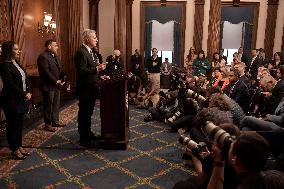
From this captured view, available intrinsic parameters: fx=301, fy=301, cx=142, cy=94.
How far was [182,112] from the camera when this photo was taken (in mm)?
5223

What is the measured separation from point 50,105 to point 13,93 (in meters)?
1.45

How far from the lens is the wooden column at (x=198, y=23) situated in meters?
10.5

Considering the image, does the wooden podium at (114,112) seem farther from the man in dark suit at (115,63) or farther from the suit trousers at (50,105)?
the man in dark suit at (115,63)

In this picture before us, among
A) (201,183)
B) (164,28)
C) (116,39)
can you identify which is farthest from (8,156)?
(164,28)

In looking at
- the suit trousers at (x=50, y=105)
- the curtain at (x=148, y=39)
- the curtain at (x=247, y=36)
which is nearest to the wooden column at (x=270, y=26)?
the curtain at (x=247, y=36)

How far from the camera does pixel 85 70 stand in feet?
13.2

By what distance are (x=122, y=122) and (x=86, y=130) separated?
1.85 ft

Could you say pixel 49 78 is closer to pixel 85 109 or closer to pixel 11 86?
pixel 85 109

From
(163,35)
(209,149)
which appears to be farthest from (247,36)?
(209,149)

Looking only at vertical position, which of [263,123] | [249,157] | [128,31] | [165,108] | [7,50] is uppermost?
[128,31]

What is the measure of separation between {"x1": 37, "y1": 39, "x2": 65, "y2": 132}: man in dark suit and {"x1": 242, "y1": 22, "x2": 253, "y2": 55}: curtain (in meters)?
8.22

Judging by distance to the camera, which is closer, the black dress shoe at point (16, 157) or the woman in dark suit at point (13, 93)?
the woman in dark suit at point (13, 93)

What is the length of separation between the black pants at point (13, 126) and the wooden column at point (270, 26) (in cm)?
936

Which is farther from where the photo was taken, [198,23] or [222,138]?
[198,23]
